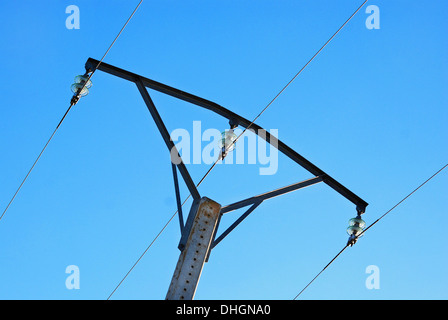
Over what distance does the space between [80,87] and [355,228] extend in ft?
12.1

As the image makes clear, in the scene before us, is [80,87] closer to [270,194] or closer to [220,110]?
[220,110]

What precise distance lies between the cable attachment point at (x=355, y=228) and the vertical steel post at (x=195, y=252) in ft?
6.46

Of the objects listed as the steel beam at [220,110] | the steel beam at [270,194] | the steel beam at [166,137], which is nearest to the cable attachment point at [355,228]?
the steel beam at [220,110]

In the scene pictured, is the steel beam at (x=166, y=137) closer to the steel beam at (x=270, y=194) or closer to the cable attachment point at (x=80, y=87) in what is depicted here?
the steel beam at (x=270, y=194)

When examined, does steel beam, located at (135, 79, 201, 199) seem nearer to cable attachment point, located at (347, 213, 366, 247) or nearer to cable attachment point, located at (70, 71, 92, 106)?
cable attachment point, located at (70, 71, 92, 106)

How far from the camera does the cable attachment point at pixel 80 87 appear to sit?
7.69 meters

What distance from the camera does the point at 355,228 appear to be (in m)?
7.59

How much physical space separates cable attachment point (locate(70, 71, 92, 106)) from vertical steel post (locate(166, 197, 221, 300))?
2341mm

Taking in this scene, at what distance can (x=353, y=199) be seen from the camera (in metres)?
8.09

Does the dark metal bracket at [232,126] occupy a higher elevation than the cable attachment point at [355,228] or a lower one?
higher

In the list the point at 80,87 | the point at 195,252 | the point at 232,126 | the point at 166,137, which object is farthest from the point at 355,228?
the point at 80,87

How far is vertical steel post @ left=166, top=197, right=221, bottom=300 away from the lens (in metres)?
5.75
